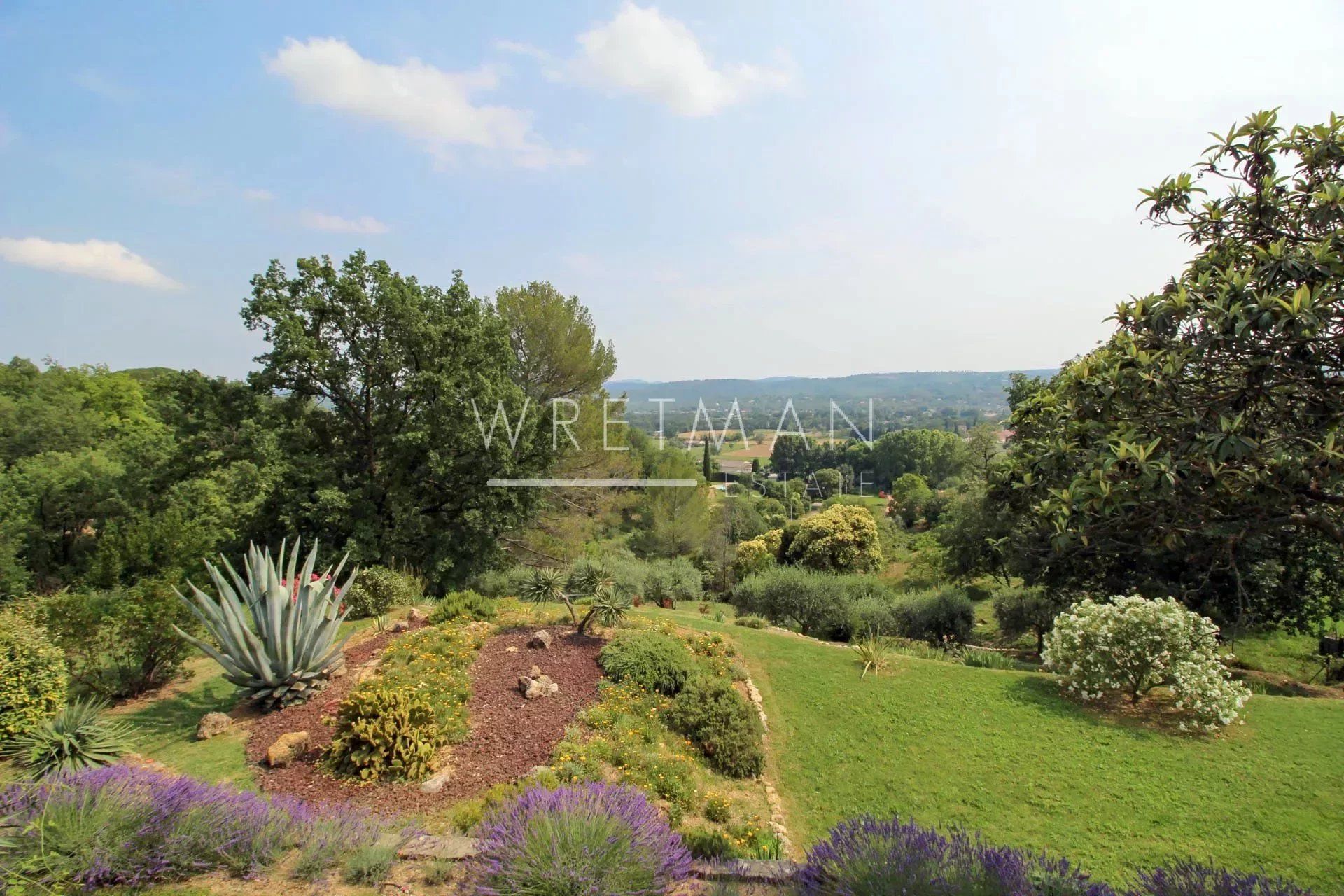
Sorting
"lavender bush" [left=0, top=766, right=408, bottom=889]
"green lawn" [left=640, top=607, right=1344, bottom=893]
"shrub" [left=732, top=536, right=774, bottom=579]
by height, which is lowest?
"shrub" [left=732, top=536, right=774, bottom=579]

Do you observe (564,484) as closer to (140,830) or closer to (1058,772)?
(1058,772)

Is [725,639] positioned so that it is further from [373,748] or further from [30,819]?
[30,819]

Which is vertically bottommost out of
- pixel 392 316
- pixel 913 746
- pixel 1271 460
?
pixel 913 746

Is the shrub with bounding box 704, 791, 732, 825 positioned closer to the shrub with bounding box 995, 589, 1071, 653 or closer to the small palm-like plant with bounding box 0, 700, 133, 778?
the small palm-like plant with bounding box 0, 700, 133, 778

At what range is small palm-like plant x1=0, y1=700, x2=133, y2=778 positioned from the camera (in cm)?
498

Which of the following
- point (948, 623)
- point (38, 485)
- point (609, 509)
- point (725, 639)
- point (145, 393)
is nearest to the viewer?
point (725, 639)

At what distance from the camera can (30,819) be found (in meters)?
3.45

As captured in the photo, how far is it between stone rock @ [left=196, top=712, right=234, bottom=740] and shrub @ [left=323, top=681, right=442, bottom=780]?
1.40 m

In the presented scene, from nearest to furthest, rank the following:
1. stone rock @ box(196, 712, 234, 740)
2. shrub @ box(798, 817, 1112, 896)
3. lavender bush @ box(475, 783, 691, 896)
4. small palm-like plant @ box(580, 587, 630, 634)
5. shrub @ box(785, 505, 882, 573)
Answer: shrub @ box(798, 817, 1112, 896) → lavender bush @ box(475, 783, 691, 896) → stone rock @ box(196, 712, 234, 740) → small palm-like plant @ box(580, 587, 630, 634) → shrub @ box(785, 505, 882, 573)

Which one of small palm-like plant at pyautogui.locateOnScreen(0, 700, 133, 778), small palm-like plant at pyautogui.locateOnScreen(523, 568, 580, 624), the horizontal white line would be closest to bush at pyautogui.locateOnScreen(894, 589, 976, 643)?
small palm-like plant at pyautogui.locateOnScreen(523, 568, 580, 624)

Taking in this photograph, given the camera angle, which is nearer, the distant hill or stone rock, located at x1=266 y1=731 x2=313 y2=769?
stone rock, located at x1=266 y1=731 x2=313 y2=769

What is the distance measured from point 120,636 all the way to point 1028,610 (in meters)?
16.7

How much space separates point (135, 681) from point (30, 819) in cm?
426

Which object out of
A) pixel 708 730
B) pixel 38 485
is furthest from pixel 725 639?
pixel 38 485
